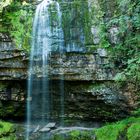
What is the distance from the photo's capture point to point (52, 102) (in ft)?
34.1

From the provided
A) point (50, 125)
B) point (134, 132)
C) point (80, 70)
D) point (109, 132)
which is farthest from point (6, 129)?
point (134, 132)

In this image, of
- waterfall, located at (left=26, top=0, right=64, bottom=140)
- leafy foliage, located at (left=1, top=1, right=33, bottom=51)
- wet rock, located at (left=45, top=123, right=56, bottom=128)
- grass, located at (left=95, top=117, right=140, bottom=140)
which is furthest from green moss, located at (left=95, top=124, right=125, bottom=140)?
leafy foliage, located at (left=1, top=1, right=33, bottom=51)

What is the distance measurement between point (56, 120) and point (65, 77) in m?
1.57

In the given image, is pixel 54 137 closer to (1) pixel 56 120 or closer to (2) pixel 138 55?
(1) pixel 56 120

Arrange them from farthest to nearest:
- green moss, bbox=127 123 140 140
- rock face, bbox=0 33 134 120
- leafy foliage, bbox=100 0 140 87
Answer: rock face, bbox=0 33 134 120 → green moss, bbox=127 123 140 140 → leafy foliage, bbox=100 0 140 87

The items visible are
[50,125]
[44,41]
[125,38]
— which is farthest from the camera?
[50,125]

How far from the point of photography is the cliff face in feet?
30.9

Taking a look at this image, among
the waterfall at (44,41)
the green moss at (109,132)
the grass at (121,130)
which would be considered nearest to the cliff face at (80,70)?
the waterfall at (44,41)

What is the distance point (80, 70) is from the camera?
954cm

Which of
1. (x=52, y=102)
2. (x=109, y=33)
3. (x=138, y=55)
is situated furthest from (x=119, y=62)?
(x=52, y=102)

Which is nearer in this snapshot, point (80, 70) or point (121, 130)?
point (121, 130)

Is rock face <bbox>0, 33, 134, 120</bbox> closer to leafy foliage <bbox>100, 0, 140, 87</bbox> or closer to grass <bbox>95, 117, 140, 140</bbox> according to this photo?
leafy foliage <bbox>100, 0, 140, 87</bbox>

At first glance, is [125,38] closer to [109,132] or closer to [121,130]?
[121,130]

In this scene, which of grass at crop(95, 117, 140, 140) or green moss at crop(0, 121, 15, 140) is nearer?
grass at crop(95, 117, 140, 140)
